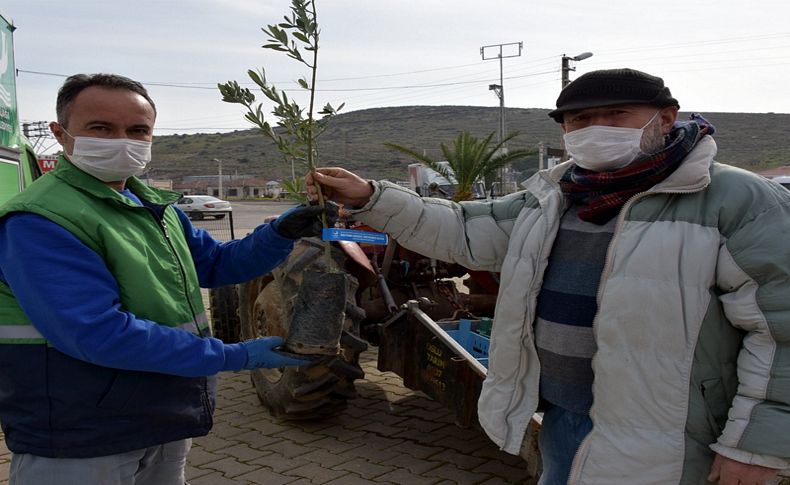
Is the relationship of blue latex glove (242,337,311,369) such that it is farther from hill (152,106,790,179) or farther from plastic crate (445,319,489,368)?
hill (152,106,790,179)

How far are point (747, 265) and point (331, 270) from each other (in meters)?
1.43

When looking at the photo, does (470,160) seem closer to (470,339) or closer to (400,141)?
(470,339)

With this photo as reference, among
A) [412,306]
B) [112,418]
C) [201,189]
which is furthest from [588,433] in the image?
[201,189]

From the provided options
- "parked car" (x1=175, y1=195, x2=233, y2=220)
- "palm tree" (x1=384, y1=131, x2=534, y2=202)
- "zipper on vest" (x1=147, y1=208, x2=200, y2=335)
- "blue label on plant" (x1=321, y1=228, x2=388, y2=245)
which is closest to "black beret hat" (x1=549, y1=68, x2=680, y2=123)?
"blue label on plant" (x1=321, y1=228, x2=388, y2=245)

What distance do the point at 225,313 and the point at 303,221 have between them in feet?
13.2

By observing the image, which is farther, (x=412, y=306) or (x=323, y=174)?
(x=412, y=306)

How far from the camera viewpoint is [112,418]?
1.96 m

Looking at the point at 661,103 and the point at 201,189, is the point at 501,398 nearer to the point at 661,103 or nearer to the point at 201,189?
the point at 661,103

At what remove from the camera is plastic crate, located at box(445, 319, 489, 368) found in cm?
440

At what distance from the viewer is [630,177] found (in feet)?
6.55

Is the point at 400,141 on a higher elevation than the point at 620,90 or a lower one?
higher

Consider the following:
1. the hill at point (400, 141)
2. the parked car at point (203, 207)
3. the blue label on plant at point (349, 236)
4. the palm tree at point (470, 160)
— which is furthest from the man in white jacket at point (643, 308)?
the hill at point (400, 141)

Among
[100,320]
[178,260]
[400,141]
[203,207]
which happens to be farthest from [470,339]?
[400,141]

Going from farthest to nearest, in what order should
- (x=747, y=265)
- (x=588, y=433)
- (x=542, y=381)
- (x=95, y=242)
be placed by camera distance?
(x=542, y=381)
(x=588, y=433)
(x=95, y=242)
(x=747, y=265)
